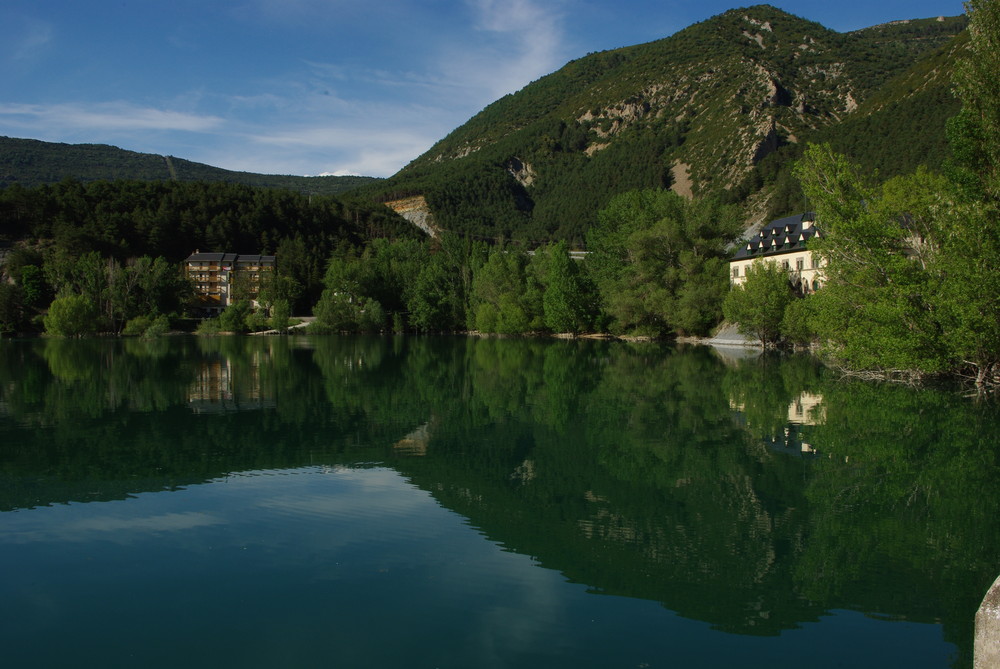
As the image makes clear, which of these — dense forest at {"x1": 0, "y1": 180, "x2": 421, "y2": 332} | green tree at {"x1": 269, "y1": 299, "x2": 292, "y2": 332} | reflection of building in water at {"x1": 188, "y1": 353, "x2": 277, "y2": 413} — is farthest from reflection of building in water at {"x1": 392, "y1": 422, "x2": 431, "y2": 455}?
green tree at {"x1": 269, "y1": 299, "x2": 292, "y2": 332}

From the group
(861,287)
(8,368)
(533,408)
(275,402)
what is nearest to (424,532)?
(533,408)

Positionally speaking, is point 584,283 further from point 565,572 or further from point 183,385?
point 565,572

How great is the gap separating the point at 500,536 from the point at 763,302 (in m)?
44.7

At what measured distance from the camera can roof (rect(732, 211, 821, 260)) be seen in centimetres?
6212

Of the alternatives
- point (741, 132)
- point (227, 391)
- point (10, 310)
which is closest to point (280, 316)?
point (10, 310)

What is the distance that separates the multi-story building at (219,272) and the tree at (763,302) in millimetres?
92003

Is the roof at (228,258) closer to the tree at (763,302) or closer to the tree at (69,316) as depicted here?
the tree at (69,316)

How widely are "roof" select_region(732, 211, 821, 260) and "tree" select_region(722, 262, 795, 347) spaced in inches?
419

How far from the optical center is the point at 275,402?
2544cm

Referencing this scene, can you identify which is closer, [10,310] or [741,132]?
[10,310]

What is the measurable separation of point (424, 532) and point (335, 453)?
251 inches

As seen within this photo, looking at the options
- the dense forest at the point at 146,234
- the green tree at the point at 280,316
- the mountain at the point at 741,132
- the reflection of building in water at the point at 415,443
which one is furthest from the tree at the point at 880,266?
the dense forest at the point at 146,234

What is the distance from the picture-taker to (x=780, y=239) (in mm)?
64188

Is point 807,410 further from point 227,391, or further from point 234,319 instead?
point 234,319
